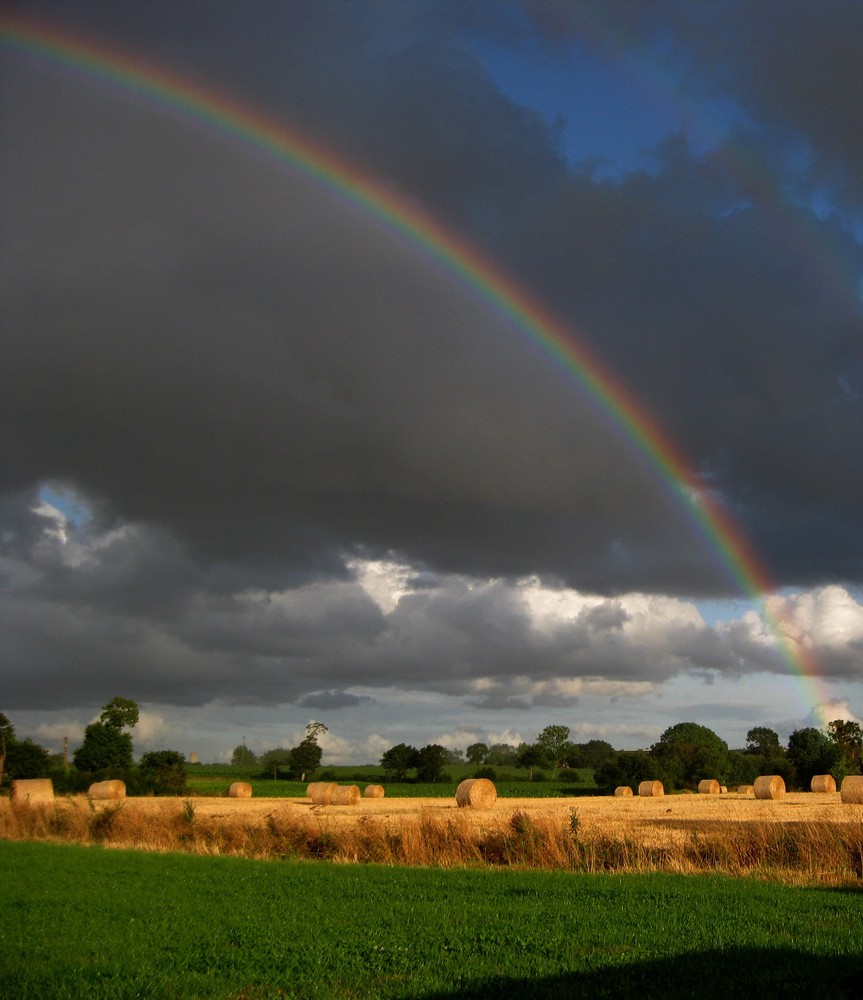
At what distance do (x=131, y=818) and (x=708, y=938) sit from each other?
2036 cm

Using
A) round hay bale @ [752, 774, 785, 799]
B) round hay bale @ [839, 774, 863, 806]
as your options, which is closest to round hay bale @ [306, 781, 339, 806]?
round hay bale @ [752, 774, 785, 799]

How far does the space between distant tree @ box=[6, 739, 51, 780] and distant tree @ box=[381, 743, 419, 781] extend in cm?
2956

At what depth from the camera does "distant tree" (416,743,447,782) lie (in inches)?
3310

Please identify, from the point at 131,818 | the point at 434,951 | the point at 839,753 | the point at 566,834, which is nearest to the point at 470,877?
the point at 566,834

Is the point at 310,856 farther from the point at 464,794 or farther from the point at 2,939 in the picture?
the point at 464,794

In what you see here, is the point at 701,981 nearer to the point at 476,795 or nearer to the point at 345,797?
the point at 476,795

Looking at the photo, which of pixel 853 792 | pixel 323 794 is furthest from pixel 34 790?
pixel 853 792

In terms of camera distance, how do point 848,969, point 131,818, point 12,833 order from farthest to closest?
point 12,833 < point 131,818 < point 848,969

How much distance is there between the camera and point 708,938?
10.1 metres

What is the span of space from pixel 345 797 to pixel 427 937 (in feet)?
120

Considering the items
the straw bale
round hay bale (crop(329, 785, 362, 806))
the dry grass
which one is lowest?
the straw bale

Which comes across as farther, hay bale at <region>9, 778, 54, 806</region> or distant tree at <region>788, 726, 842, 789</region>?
distant tree at <region>788, 726, 842, 789</region>

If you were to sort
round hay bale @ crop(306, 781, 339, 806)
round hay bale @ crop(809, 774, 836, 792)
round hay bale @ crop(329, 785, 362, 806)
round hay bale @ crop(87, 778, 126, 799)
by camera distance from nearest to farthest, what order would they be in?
round hay bale @ crop(329, 785, 362, 806) < round hay bale @ crop(306, 781, 339, 806) < round hay bale @ crop(87, 778, 126, 799) < round hay bale @ crop(809, 774, 836, 792)

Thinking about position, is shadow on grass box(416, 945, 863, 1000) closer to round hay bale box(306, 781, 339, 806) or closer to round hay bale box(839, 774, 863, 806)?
round hay bale box(839, 774, 863, 806)
